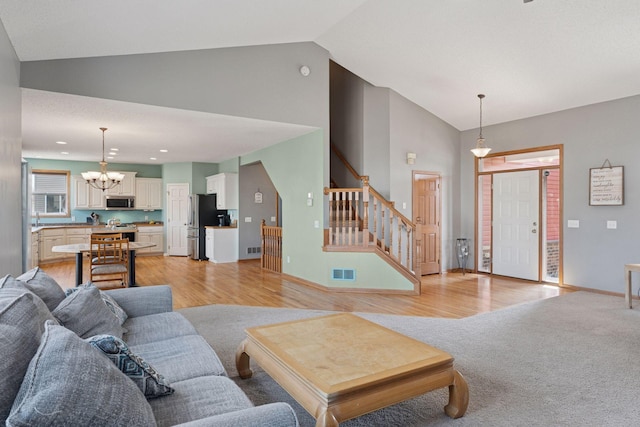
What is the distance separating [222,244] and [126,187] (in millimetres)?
3439

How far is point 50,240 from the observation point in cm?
883

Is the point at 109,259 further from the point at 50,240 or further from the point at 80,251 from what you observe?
the point at 50,240

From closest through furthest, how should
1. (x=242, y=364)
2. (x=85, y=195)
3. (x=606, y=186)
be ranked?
(x=242, y=364), (x=606, y=186), (x=85, y=195)

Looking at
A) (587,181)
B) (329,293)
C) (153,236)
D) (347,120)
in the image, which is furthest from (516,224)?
(153,236)

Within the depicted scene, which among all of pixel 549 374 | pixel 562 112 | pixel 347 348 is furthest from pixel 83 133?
pixel 562 112

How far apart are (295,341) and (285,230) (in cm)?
464

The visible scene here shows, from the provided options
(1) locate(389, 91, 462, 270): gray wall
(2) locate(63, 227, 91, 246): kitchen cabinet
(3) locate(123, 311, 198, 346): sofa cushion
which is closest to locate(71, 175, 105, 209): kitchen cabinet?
(2) locate(63, 227, 91, 246): kitchen cabinet

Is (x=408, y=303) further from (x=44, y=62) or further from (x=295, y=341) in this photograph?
(x=44, y=62)

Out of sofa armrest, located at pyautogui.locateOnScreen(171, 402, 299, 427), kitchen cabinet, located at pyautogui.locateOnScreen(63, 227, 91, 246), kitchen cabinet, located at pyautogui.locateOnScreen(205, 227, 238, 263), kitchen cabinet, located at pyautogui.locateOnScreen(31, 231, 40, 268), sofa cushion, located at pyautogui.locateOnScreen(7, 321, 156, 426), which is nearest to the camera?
sofa cushion, located at pyautogui.locateOnScreen(7, 321, 156, 426)

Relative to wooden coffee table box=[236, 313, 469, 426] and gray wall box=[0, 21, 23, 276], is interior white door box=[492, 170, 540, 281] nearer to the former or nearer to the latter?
wooden coffee table box=[236, 313, 469, 426]

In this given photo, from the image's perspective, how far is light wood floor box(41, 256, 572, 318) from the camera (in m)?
5.07

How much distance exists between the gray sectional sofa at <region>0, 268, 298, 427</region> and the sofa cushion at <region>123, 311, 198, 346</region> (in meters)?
0.01

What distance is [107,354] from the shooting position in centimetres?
154

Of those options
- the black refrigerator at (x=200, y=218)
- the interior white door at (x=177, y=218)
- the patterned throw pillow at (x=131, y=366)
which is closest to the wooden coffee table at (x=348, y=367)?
the patterned throw pillow at (x=131, y=366)
